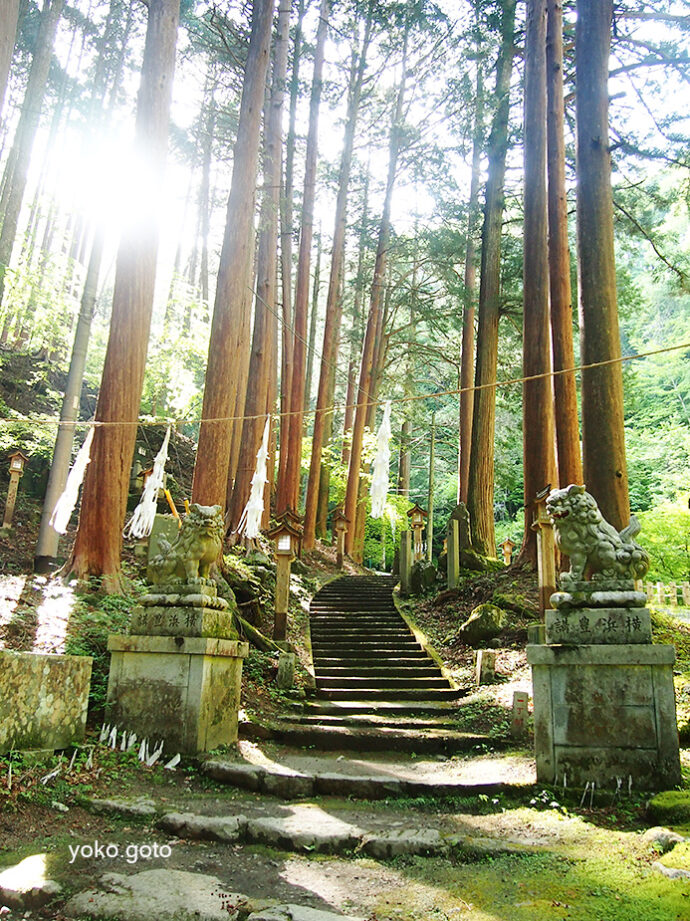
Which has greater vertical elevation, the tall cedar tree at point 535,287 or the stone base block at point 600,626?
the tall cedar tree at point 535,287

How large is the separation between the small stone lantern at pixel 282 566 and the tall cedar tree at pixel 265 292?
2.50m

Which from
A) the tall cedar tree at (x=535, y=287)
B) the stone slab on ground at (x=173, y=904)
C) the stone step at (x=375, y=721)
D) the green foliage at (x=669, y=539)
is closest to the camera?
the stone slab on ground at (x=173, y=904)

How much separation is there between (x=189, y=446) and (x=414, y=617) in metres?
10.4

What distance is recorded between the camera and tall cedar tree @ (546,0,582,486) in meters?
9.73

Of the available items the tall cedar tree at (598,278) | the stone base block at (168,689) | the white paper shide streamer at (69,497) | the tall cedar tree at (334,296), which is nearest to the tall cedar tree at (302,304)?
the tall cedar tree at (334,296)

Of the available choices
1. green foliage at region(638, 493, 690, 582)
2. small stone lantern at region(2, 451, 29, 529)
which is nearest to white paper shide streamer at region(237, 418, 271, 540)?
small stone lantern at region(2, 451, 29, 529)

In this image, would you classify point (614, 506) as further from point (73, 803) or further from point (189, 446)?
point (189, 446)

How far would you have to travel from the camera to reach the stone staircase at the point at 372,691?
21.8ft

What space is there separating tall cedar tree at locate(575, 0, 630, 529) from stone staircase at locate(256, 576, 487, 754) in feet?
10.4

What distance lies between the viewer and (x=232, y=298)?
934cm

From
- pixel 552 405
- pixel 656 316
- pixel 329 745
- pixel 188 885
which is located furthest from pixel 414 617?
pixel 656 316

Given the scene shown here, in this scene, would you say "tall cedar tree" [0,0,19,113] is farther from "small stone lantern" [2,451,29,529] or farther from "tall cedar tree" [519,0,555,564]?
"tall cedar tree" [519,0,555,564]

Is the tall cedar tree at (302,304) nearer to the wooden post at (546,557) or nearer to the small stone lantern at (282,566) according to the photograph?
the small stone lantern at (282,566)

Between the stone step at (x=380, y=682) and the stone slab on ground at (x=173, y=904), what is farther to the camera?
the stone step at (x=380, y=682)
